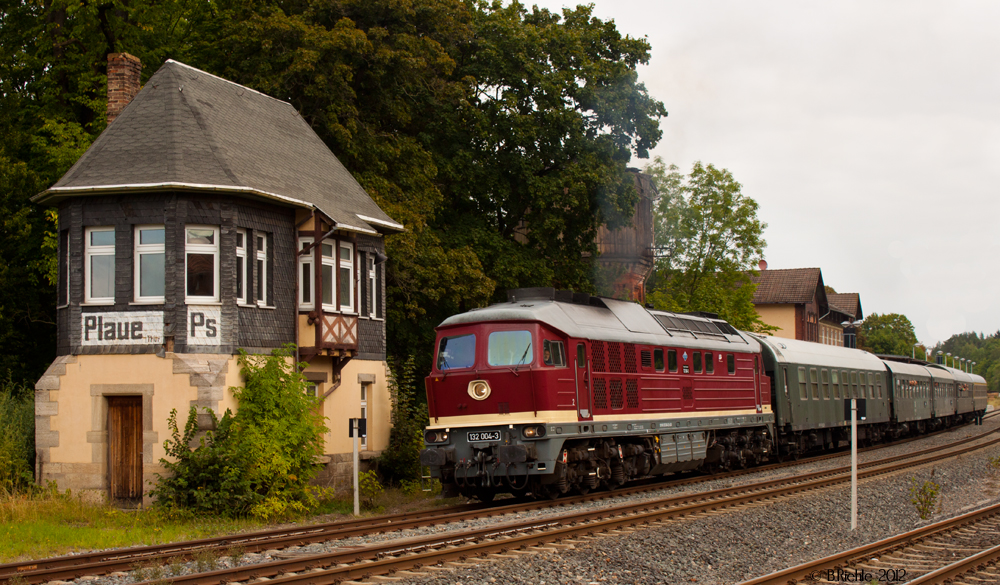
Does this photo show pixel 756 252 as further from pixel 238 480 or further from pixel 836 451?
pixel 238 480

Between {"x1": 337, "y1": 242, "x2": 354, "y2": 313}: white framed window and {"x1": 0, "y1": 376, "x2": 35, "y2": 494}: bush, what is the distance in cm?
692

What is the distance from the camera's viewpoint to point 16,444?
19.1 m

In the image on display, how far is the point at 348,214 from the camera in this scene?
22141 mm

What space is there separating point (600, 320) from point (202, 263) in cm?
779

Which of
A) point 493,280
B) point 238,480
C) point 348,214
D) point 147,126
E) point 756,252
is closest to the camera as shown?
point 238,480

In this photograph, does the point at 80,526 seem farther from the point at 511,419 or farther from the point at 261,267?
the point at 511,419

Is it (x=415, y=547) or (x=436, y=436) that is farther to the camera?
(x=436, y=436)

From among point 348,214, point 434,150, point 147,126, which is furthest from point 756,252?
point 147,126

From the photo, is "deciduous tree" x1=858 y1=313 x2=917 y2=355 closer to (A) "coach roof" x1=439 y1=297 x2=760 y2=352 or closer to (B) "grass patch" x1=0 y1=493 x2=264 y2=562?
(A) "coach roof" x1=439 y1=297 x2=760 y2=352

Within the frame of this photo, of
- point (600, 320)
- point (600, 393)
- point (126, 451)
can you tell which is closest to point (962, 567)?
point (600, 393)

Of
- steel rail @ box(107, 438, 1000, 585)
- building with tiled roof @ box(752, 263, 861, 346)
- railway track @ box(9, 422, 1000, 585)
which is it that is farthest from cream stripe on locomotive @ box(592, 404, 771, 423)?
building with tiled roof @ box(752, 263, 861, 346)

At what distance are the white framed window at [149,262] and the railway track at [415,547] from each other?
6.64 m

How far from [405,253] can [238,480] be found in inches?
459

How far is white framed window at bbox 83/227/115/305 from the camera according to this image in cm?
1903
